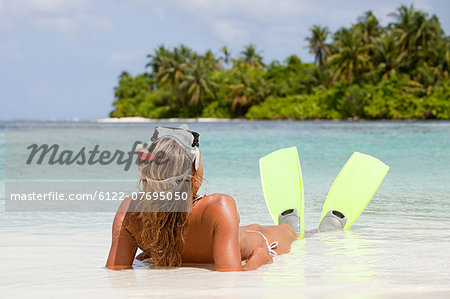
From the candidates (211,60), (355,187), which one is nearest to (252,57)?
(211,60)

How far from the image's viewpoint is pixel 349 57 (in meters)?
36.4

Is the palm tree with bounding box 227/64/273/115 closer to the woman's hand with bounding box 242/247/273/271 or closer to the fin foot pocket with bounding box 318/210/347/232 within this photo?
the fin foot pocket with bounding box 318/210/347/232

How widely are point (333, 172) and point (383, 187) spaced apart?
Result: 1707 mm

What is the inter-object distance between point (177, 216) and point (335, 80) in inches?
1511

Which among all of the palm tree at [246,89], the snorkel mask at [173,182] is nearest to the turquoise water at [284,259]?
the snorkel mask at [173,182]

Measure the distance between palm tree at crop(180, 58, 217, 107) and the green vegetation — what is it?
0.30 feet

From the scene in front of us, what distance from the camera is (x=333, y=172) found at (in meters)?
7.52

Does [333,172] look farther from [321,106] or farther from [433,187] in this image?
[321,106]

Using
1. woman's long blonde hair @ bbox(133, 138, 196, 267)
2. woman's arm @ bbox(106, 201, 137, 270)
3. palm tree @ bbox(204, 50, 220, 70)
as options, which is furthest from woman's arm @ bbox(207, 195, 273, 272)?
palm tree @ bbox(204, 50, 220, 70)

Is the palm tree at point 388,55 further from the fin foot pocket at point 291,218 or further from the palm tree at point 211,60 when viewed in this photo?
the fin foot pocket at point 291,218

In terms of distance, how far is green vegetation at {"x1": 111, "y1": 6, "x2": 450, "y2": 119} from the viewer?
117ft

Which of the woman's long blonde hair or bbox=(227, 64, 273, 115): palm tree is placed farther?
bbox=(227, 64, 273, 115): palm tree

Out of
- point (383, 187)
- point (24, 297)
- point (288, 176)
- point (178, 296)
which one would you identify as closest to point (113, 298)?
point (178, 296)

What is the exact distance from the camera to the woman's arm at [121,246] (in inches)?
82.4
